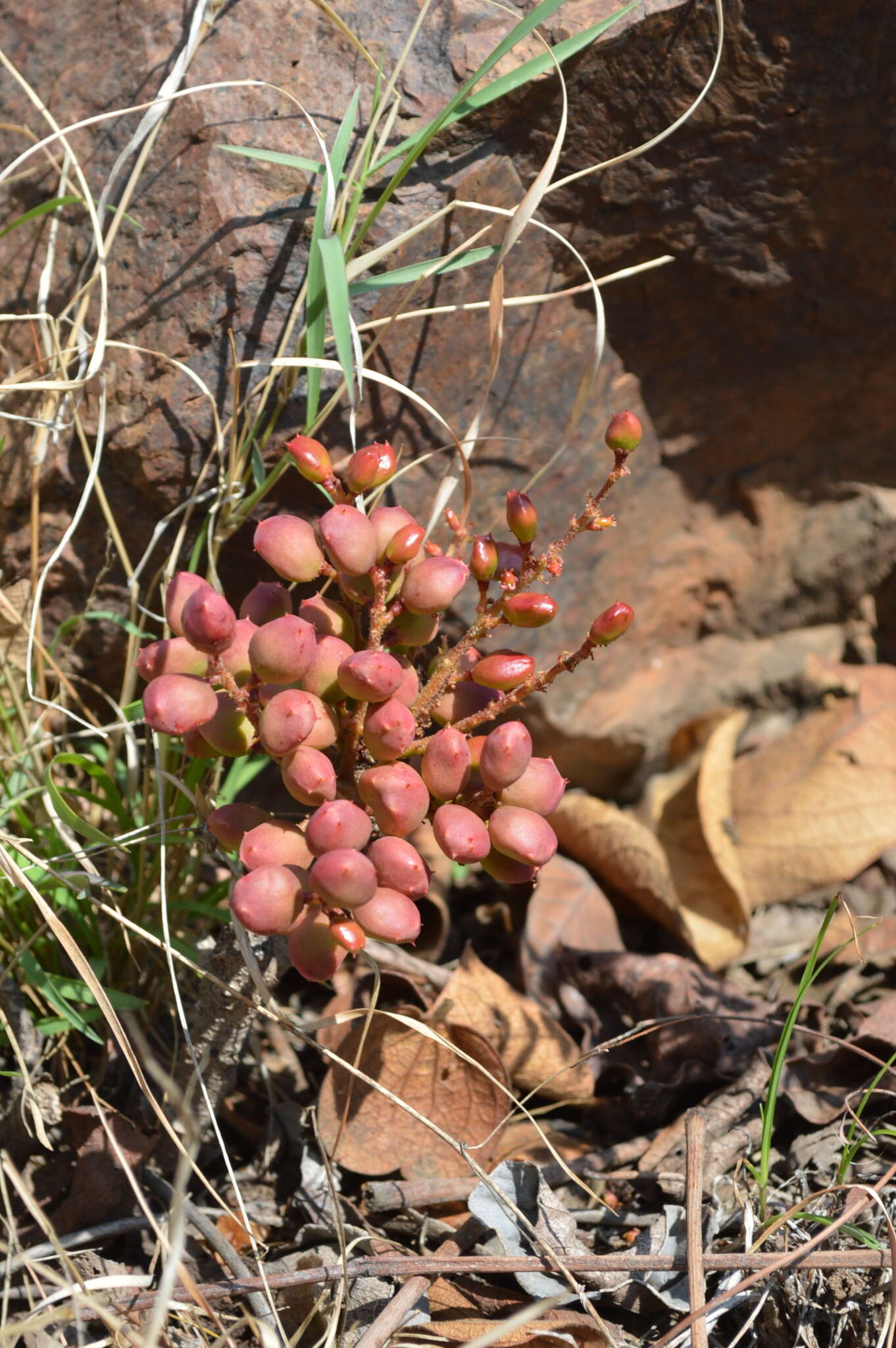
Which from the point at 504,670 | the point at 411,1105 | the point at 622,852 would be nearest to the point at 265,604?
the point at 504,670

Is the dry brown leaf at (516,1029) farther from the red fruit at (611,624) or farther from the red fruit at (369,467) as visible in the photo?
the red fruit at (369,467)

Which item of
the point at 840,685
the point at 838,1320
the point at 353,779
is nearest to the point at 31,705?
the point at 353,779

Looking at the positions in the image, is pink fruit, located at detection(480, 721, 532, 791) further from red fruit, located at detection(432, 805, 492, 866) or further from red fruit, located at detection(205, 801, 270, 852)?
red fruit, located at detection(205, 801, 270, 852)

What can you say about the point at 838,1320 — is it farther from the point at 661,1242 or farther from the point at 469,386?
the point at 469,386

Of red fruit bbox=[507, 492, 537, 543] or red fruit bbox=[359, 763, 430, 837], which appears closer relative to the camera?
red fruit bbox=[359, 763, 430, 837]

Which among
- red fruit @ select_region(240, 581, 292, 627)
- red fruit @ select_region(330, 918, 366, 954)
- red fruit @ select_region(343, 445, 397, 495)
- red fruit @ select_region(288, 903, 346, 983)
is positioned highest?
red fruit @ select_region(343, 445, 397, 495)

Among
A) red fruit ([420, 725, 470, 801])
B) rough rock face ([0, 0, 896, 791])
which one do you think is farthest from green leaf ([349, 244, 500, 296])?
red fruit ([420, 725, 470, 801])

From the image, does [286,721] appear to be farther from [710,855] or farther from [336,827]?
[710,855]
